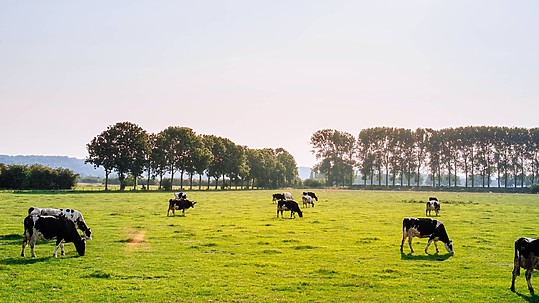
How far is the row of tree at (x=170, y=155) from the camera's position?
9550 centimetres

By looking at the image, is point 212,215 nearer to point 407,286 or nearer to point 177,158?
point 407,286

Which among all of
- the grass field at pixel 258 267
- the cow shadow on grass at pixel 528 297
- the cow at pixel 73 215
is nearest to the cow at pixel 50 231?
the grass field at pixel 258 267

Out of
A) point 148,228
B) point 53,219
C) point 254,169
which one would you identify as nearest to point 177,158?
point 254,169

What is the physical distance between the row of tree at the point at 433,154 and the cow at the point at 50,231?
131237 millimetres

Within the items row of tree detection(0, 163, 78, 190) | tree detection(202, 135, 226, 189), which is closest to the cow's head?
row of tree detection(0, 163, 78, 190)

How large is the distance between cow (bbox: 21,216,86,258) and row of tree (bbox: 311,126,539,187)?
5167 inches

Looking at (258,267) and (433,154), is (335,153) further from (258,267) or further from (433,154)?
(258,267)

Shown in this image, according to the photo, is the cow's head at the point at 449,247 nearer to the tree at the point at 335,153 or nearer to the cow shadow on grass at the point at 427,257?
the cow shadow on grass at the point at 427,257

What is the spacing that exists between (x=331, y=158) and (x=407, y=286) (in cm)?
14068

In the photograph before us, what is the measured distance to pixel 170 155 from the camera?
347 feet

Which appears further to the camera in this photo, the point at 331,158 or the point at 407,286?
the point at 331,158

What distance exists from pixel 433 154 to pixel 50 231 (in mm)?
140331

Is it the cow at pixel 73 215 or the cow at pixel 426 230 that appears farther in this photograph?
the cow at pixel 73 215

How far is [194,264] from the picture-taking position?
17672 millimetres
